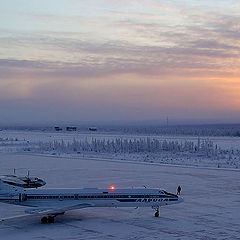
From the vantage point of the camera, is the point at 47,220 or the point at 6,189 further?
the point at 6,189

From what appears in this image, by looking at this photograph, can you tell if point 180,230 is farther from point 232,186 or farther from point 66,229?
point 232,186

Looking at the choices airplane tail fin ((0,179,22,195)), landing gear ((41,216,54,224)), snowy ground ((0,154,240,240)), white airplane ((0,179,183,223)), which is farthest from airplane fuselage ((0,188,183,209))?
snowy ground ((0,154,240,240))

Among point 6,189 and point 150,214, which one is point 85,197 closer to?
point 150,214

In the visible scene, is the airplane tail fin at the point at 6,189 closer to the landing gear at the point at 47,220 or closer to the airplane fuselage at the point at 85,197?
the airplane fuselage at the point at 85,197

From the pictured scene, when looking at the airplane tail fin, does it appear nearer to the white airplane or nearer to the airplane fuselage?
the white airplane

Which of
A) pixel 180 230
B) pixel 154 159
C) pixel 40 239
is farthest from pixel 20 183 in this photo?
pixel 154 159

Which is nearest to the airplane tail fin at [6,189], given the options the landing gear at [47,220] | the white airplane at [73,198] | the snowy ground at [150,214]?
the white airplane at [73,198]

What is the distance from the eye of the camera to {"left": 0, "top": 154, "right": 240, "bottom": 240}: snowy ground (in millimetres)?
27969

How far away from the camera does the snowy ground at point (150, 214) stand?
2797 centimetres

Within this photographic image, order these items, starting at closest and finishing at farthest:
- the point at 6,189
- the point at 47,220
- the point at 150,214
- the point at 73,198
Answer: the point at 47,220, the point at 6,189, the point at 73,198, the point at 150,214

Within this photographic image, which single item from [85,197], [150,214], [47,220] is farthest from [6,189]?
[150,214]

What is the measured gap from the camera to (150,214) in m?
34.0

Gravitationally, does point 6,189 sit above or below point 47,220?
above

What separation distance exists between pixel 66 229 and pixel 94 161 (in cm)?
4709
